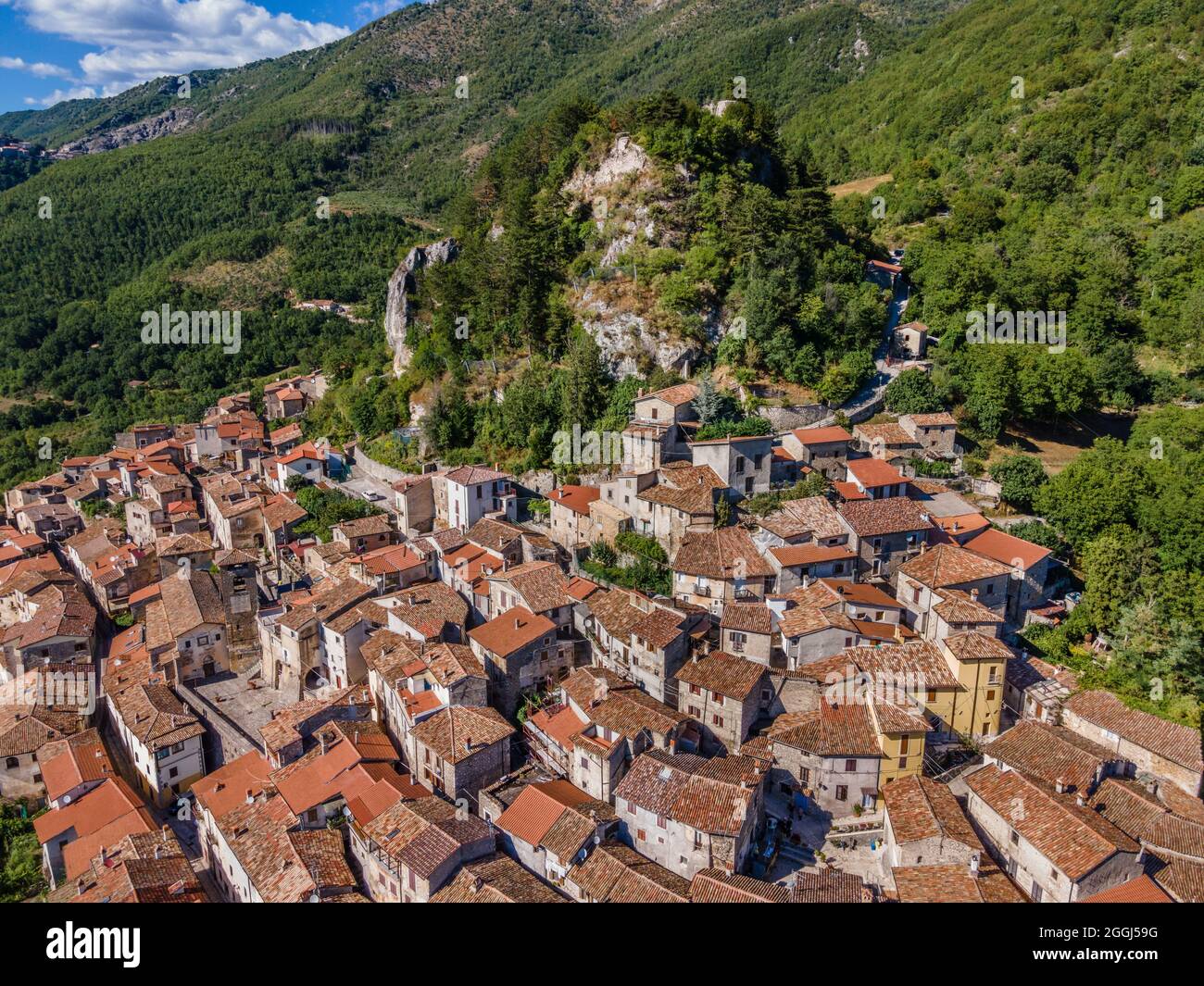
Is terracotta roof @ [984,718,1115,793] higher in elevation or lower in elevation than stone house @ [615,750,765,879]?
higher

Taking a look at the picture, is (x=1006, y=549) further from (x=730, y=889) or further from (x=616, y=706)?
(x=730, y=889)

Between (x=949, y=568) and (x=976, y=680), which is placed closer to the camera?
(x=976, y=680)

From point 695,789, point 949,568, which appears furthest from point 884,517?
point 695,789

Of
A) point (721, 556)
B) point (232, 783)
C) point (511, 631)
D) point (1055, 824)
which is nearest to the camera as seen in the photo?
point (1055, 824)

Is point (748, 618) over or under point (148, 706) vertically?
over

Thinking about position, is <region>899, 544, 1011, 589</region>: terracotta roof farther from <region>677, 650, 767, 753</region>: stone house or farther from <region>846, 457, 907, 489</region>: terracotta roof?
A: <region>677, 650, 767, 753</region>: stone house

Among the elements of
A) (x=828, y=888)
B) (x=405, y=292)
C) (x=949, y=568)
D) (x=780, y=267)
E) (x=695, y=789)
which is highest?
(x=405, y=292)

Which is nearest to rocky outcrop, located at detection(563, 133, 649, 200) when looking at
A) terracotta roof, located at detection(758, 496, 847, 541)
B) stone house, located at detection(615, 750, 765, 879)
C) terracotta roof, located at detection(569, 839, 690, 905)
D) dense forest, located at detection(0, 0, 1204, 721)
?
dense forest, located at detection(0, 0, 1204, 721)
